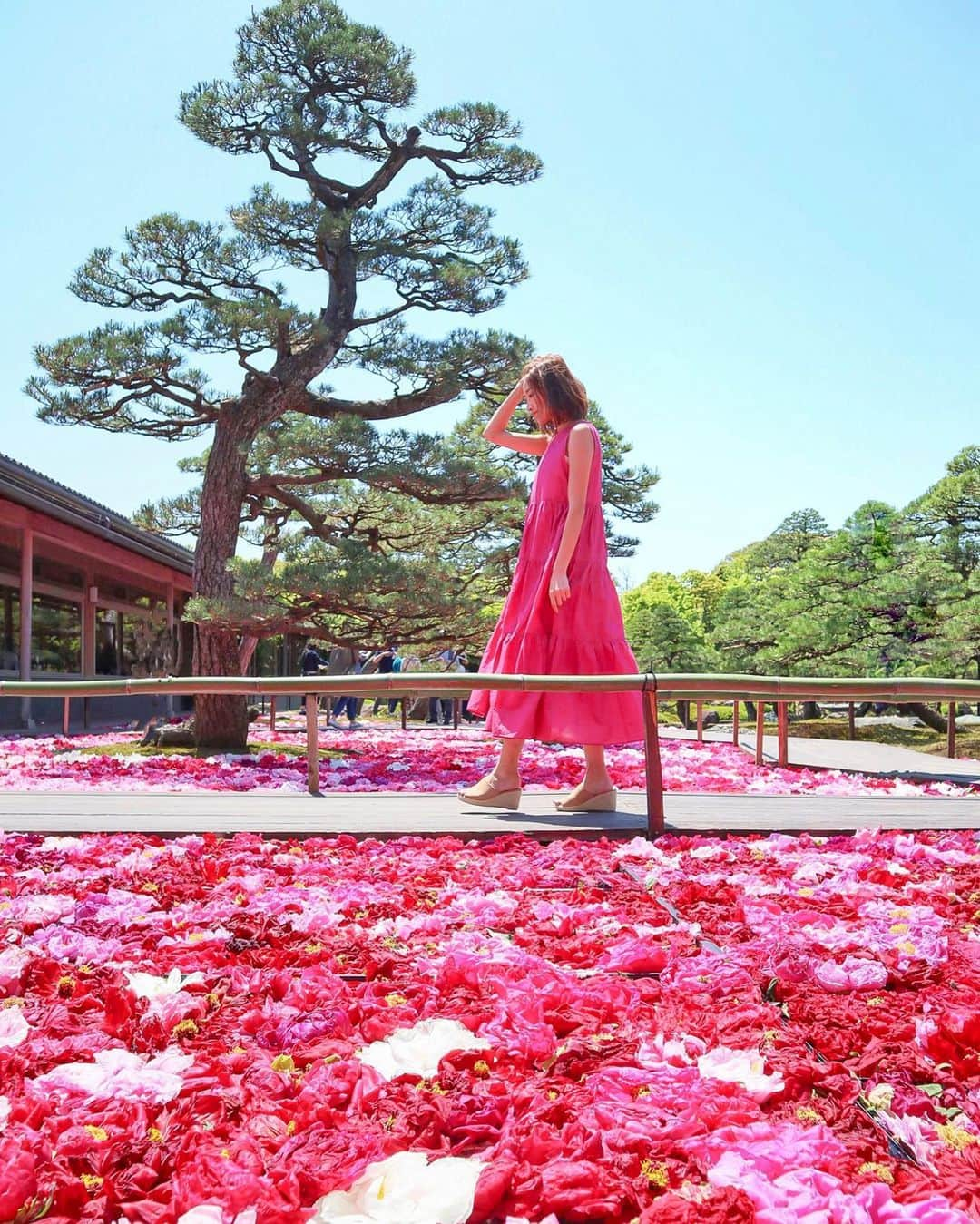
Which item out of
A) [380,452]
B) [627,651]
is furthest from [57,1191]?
[380,452]

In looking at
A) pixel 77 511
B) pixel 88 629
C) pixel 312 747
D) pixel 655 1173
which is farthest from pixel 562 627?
pixel 88 629

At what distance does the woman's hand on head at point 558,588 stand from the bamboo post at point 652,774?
1.42ft

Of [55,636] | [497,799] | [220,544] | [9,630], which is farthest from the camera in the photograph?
[55,636]

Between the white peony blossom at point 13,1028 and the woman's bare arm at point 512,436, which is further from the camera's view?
the woman's bare arm at point 512,436

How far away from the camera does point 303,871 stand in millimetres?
2641

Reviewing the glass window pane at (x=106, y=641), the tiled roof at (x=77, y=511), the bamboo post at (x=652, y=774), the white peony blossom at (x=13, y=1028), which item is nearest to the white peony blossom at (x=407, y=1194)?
the white peony blossom at (x=13, y=1028)

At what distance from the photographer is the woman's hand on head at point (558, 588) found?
332cm

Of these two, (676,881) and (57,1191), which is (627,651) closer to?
(676,881)

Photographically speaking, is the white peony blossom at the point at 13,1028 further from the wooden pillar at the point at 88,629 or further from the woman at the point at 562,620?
the wooden pillar at the point at 88,629

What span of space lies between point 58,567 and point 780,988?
48.9 feet

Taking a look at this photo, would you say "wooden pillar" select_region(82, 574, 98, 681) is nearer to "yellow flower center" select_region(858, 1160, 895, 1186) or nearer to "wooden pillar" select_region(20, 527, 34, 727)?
"wooden pillar" select_region(20, 527, 34, 727)

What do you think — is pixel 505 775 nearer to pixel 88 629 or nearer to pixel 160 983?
pixel 160 983

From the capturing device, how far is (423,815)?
3.45 meters

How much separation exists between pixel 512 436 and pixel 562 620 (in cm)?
83
